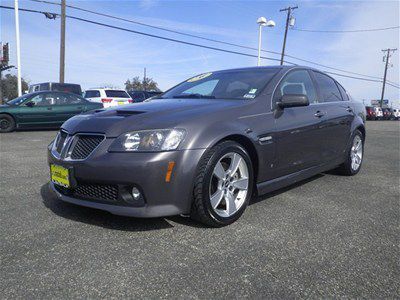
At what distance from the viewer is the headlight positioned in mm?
2756

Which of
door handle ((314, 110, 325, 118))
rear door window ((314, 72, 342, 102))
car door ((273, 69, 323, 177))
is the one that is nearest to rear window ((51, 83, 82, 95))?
rear door window ((314, 72, 342, 102))

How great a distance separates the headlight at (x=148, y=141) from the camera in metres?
2.76

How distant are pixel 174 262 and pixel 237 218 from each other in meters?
0.94

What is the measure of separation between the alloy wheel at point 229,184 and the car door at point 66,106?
31.5 ft

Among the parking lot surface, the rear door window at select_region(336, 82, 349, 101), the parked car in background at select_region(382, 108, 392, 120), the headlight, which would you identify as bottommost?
the parked car in background at select_region(382, 108, 392, 120)

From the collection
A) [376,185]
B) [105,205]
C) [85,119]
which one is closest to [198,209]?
[105,205]

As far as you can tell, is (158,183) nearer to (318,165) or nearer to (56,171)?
(56,171)

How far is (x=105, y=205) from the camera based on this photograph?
282 centimetres

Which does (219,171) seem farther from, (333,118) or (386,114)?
(386,114)

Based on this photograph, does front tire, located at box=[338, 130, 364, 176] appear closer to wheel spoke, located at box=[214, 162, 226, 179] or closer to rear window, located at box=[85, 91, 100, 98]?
wheel spoke, located at box=[214, 162, 226, 179]

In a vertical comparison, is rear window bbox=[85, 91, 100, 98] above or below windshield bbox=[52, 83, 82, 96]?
below

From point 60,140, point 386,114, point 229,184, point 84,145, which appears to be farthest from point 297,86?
point 386,114

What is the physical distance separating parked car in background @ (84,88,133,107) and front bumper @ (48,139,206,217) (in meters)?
14.2

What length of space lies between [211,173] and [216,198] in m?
0.25
